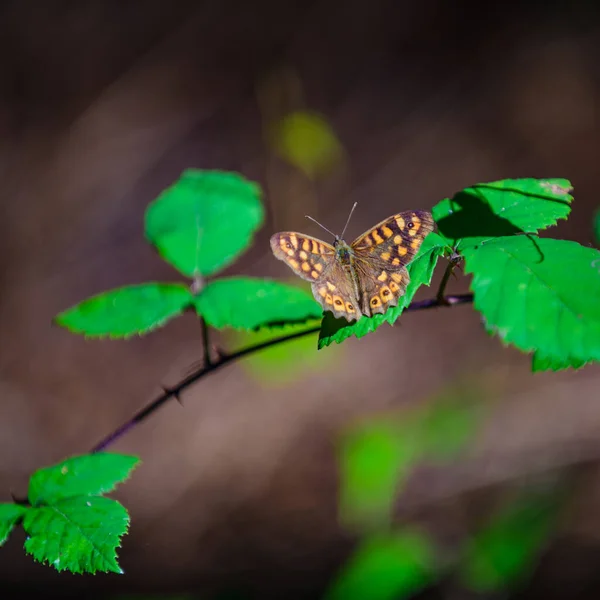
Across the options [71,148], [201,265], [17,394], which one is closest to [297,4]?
[71,148]

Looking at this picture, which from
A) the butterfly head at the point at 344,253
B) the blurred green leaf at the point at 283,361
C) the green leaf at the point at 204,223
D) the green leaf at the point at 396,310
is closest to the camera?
the green leaf at the point at 396,310

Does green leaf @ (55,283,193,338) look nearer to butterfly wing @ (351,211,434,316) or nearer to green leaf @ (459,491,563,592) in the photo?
butterfly wing @ (351,211,434,316)

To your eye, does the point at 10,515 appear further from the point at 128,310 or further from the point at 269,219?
the point at 269,219

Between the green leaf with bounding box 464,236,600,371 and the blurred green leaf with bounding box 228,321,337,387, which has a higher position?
the green leaf with bounding box 464,236,600,371

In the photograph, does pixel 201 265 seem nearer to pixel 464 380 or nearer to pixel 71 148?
pixel 464 380

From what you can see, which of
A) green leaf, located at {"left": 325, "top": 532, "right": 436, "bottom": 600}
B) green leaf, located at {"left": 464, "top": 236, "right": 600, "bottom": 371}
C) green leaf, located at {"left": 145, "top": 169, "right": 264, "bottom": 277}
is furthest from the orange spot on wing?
green leaf, located at {"left": 325, "top": 532, "right": 436, "bottom": 600}

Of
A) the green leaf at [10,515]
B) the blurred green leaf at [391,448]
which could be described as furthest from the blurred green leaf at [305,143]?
the green leaf at [10,515]

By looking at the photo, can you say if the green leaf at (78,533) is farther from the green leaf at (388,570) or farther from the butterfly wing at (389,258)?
the green leaf at (388,570)
